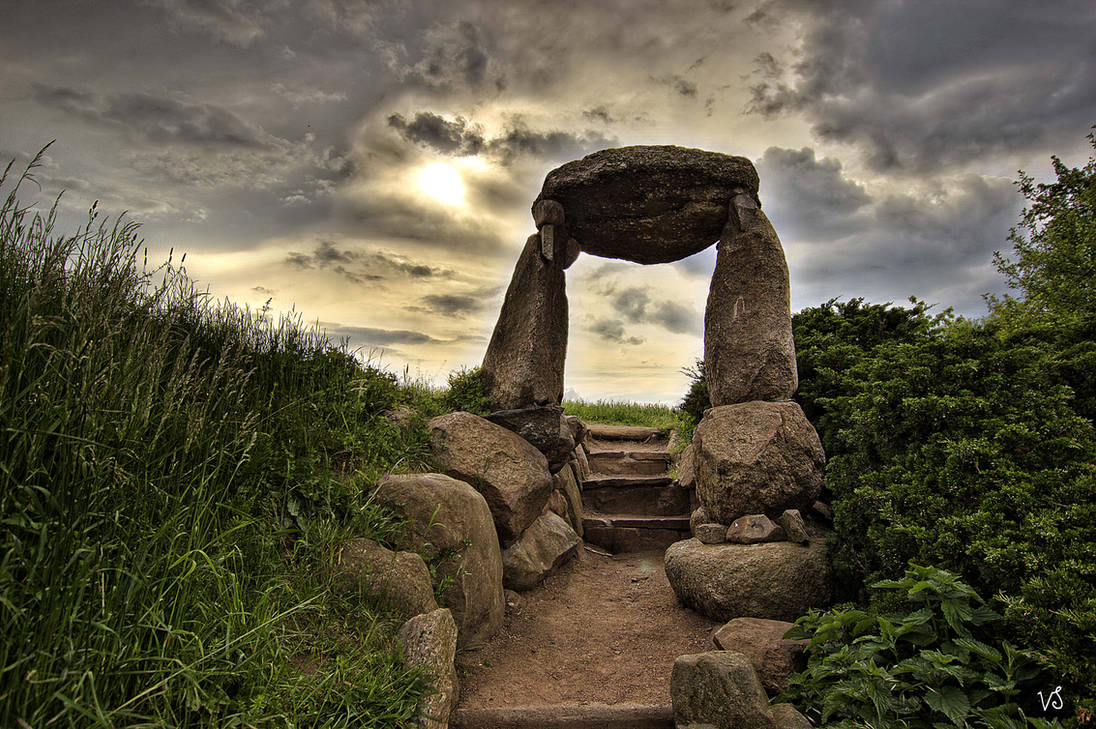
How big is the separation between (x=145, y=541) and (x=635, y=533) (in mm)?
5748

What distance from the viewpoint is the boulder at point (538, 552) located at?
219 inches

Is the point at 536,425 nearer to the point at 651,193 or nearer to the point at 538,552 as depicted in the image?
the point at 538,552

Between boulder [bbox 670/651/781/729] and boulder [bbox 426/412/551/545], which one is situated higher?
boulder [bbox 426/412/551/545]

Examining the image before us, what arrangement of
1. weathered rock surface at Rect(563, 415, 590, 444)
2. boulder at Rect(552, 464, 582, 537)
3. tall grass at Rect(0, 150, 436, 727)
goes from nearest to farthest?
1. tall grass at Rect(0, 150, 436, 727)
2. boulder at Rect(552, 464, 582, 537)
3. weathered rock surface at Rect(563, 415, 590, 444)

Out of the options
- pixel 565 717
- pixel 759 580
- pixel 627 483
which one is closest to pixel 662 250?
pixel 627 483

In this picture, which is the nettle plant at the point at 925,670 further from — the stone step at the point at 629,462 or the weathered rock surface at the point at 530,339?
the stone step at the point at 629,462

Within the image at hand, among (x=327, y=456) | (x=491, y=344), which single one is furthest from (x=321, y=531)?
(x=491, y=344)

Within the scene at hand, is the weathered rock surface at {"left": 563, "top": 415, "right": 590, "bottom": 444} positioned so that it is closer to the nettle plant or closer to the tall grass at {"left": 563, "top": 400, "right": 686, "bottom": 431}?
the tall grass at {"left": 563, "top": 400, "right": 686, "bottom": 431}

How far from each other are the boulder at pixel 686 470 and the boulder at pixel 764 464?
181cm

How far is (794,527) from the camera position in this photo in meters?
4.94

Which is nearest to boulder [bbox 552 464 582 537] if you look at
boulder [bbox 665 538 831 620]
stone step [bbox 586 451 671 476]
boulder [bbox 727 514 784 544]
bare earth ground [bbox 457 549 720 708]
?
bare earth ground [bbox 457 549 720 708]

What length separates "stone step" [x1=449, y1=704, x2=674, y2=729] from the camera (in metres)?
3.66

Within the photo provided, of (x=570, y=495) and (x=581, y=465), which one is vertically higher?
(x=581, y=465)

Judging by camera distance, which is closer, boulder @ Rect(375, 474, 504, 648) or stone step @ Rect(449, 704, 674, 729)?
stone step @ Rect(449, 704, 674, 729)
